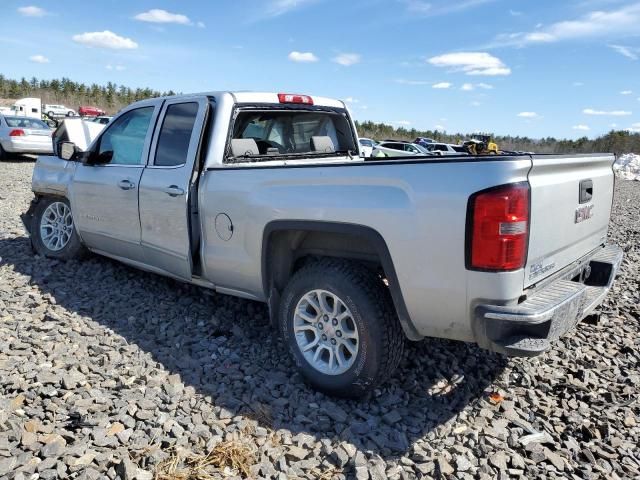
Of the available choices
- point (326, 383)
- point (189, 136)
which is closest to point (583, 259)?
point (326, 383)

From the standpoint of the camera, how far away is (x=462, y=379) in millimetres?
3637

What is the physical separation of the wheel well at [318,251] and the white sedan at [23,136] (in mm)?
16084

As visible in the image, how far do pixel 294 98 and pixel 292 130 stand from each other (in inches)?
10.9

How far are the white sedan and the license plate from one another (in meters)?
17.4

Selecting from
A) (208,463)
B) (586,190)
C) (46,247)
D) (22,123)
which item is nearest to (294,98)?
(586,190)

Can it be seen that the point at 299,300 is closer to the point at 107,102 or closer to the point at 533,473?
the point at 533,473

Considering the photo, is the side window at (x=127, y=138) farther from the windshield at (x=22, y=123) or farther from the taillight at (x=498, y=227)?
the windshield at (x=22, y=123)

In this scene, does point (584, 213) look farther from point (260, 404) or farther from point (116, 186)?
point (116, 186)

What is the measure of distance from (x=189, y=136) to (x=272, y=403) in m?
2.17

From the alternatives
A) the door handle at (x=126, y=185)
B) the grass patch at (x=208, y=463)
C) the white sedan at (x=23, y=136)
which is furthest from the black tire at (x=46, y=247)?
the white sedan at (x=23, y=136)

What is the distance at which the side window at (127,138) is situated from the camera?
15.6ft

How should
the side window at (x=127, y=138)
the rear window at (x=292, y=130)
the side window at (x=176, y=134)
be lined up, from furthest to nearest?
the side window at (x=127, y=138) → the rear window at (x=292, y=130) → the side window at (x=176, y=134)

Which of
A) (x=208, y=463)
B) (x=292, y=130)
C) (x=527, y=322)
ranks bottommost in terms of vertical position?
(x=208, y=463)

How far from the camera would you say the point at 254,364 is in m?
3.79
